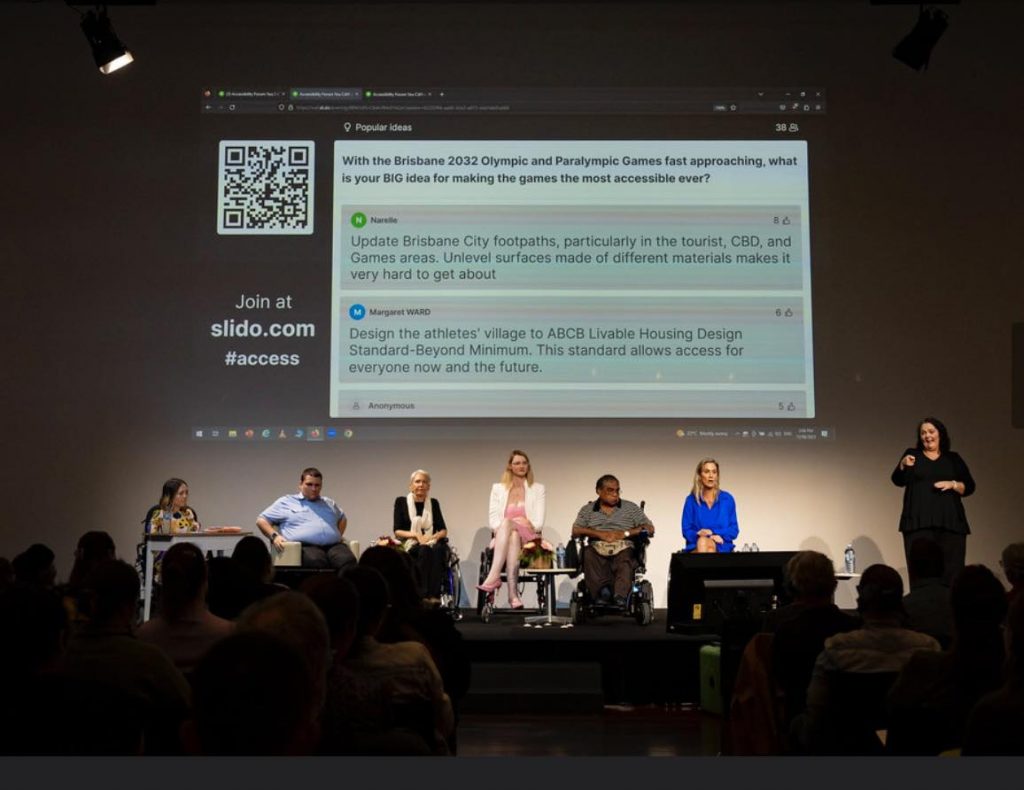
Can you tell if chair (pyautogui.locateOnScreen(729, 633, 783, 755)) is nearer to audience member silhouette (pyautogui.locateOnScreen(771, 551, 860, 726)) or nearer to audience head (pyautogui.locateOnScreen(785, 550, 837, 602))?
audience member silhouette (pyautogui.locateOnScreen(771, 551, 860, 726))

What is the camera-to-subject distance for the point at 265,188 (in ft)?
23.9

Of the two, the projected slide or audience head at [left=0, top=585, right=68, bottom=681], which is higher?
the projected slide

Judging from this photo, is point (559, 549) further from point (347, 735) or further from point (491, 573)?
point (347, 735)

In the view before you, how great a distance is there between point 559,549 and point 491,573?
423mm

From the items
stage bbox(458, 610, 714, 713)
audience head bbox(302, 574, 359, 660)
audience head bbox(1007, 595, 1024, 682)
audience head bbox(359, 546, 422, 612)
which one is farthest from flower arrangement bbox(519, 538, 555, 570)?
audience head bbox(1007, 595, 1024, 682)

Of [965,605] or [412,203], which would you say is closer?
[965,605]

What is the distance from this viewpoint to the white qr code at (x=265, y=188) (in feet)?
23.7

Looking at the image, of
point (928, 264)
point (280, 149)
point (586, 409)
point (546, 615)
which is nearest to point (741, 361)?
point (586, 409)

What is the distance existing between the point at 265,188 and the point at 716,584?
13.2 feet

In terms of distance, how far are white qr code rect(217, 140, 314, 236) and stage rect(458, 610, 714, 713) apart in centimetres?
311

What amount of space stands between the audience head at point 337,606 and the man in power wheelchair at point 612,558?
167 inches

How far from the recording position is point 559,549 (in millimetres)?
6590

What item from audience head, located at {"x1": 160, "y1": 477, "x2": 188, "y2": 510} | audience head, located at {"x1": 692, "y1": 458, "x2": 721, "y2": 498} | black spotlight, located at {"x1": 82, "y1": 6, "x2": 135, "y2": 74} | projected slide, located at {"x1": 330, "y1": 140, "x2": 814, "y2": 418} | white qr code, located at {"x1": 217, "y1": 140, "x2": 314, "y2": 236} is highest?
black spotlight, located at {"x1": 82, "y1": 6, "x2": 135, "y2": 74}

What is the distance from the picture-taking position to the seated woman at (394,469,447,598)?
6539 millimetres
